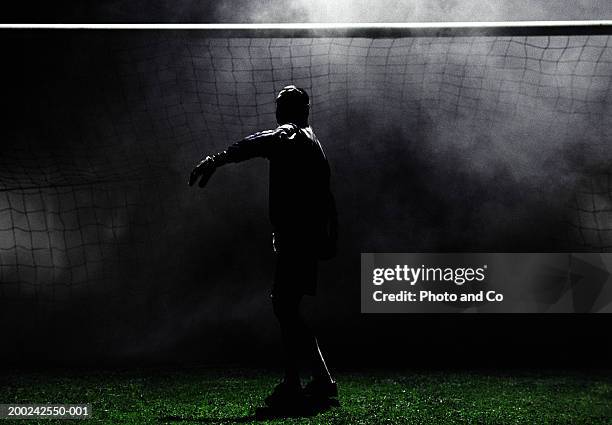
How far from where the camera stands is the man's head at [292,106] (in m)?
3.56

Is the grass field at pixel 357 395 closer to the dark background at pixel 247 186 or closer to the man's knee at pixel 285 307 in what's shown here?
the man's knee at pixel 285 307

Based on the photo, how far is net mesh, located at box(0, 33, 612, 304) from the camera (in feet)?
18.2

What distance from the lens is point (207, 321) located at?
217 inches

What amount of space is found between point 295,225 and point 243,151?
1.48 ft

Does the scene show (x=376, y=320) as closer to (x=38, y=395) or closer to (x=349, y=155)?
(x=349, y=155)

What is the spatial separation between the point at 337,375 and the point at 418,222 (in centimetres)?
145

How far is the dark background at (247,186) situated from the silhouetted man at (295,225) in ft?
6.12

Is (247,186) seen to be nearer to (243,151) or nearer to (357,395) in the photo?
(357,395)

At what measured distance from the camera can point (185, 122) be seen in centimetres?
568

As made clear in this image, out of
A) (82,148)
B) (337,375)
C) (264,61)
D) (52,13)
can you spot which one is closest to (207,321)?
(337,375)

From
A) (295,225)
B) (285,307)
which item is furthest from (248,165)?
(285,307)

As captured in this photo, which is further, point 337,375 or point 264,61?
point 264,61

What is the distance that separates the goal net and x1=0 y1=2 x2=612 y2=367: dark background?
1 centimetres

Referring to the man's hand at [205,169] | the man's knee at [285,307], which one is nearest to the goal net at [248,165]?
the man's knee at [285,307]
